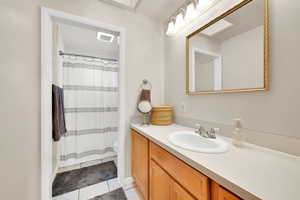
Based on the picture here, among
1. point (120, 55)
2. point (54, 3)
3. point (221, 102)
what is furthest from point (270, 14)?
point (54, 3)

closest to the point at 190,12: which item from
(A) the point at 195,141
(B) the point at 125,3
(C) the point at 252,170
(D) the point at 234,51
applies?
(D) the point at 234,51

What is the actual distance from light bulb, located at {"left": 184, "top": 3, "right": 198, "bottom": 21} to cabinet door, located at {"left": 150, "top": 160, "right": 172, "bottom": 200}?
1439 millimetres

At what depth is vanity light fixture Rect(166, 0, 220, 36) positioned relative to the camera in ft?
3.40

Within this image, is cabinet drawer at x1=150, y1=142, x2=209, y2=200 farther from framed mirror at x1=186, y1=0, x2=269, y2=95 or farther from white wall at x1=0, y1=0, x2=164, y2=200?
white wall at x1=0, y1=0, x2=164, y2=200

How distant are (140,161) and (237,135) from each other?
2.99ft

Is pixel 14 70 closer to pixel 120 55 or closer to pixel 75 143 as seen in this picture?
pixel 120 55

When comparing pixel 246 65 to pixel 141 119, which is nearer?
pixel 246 65

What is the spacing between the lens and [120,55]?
141cm

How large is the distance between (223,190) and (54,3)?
189 cm

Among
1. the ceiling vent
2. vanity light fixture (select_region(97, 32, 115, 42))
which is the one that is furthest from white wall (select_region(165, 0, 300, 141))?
vanity light fixture (select_region(97, 32, 115, 42))

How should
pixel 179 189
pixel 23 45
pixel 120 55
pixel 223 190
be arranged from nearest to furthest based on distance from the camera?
pixel 223 190 < pixel 179 189 < pixel 23 45 < pixel 120 55

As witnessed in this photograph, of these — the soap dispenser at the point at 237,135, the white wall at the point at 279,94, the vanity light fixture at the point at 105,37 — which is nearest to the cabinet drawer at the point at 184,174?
the soap dispenser at the point at 237,135

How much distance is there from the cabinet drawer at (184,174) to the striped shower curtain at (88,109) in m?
1.34

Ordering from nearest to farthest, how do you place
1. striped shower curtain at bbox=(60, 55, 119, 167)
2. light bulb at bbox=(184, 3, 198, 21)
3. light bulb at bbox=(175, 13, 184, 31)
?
1. light bulb at bbox=(184, 3, 198, 21)
2. light bulb at bbox=(175, 13, 184, 31)
3. striped shower curtain at bbox=(60, 55, 119, 167)
